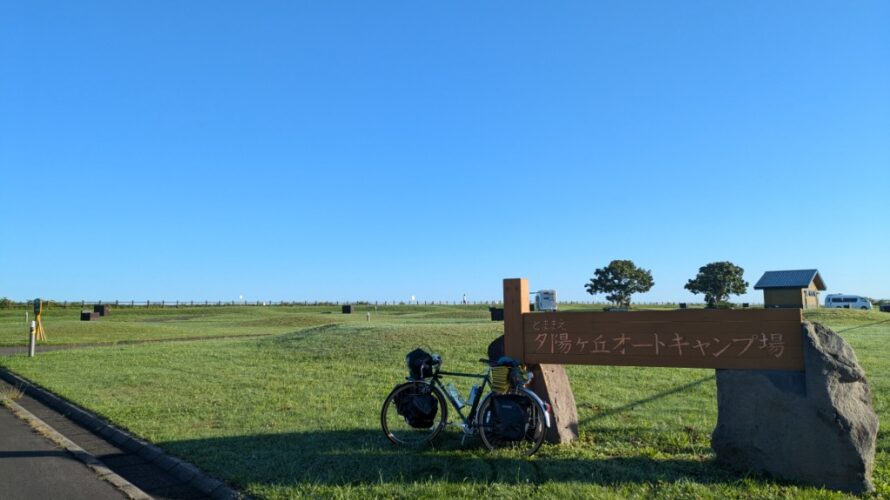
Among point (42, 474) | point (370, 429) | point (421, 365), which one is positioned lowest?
point (42, 474)

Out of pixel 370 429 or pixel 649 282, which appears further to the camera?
pixel 649 282

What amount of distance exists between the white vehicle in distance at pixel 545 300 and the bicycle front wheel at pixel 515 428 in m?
1.44

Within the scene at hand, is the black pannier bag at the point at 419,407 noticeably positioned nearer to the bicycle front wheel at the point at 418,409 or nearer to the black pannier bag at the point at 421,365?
the bicycle front wheel at the point at 418,409

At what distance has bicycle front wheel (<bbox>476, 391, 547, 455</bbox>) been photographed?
607cm

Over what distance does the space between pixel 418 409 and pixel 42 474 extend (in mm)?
3912

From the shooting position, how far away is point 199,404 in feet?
31.8

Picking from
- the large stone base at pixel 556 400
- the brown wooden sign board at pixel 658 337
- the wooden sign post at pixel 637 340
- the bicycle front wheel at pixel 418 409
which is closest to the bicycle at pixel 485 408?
the bicycle front wheel at pixel 418 409

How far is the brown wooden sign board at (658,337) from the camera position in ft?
18.2

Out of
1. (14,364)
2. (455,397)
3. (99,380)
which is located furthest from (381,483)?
(14,364)

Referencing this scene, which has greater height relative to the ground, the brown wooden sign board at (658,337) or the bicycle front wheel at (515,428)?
the brown wooden sign board at (658,337)

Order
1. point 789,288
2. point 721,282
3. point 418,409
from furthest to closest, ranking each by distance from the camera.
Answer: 1. point 721,282
2. point 789,288
3. point 418,409

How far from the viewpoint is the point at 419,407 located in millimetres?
6605

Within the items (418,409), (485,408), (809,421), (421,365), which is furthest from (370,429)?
(809,421)

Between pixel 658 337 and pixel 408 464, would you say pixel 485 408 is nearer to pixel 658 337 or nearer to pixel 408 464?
pixel 408 464
